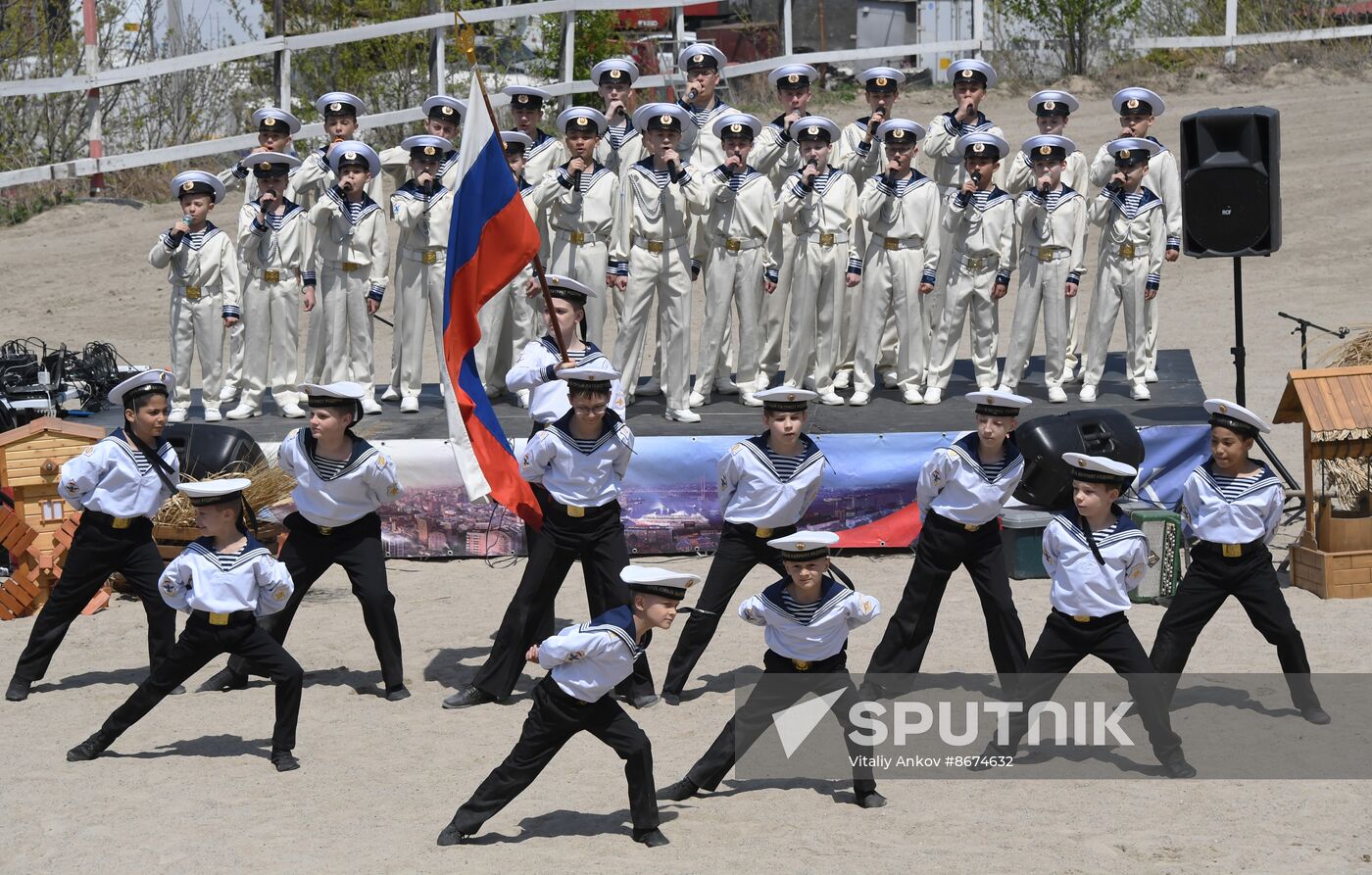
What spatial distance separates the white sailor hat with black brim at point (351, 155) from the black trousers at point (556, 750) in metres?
6.33

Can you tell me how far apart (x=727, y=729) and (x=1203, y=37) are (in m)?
19.3

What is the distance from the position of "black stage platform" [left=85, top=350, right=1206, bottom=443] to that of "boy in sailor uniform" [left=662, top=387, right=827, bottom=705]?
314 centimetres

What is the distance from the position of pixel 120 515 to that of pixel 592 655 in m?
3.34

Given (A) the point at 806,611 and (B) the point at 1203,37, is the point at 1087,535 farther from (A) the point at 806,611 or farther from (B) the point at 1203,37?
(B) the point at 1203,37

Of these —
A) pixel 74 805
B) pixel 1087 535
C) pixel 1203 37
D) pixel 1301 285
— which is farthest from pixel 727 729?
pixel 1203 37

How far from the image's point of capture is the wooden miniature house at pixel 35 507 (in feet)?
36.4

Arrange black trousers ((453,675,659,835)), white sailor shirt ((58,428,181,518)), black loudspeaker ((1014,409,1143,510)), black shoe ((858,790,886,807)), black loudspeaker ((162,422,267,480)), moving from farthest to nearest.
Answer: black loudspeaker ((162,422,267,480)) < black loudspeaker ((1014,409,1143,510)) < white sailor shirt ((58,428,181,518)) < black shoe ((858,790,886,807)) < black trousers ((453,675,659,835))

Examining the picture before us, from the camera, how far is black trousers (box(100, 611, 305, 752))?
8.16 meters

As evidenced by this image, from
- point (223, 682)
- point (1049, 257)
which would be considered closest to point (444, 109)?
point (1049, 257)

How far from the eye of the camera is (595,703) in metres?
7.21

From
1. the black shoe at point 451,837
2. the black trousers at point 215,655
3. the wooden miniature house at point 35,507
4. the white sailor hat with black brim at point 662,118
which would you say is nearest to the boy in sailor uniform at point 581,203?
the white sailor hat with black brim at point 662,118

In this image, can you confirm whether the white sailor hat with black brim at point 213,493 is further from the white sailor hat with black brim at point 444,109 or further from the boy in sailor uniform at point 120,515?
the white sailor hat with black brim at point 444,109

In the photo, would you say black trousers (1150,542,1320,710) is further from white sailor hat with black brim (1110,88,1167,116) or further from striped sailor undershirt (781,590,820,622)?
white sailor hat with black brim (1110,88,1167,116)

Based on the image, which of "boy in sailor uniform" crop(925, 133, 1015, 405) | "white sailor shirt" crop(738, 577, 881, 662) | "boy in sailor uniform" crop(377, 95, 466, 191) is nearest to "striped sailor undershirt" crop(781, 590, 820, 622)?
"white sailor shirt" crop(738, 577, 881, 662)
